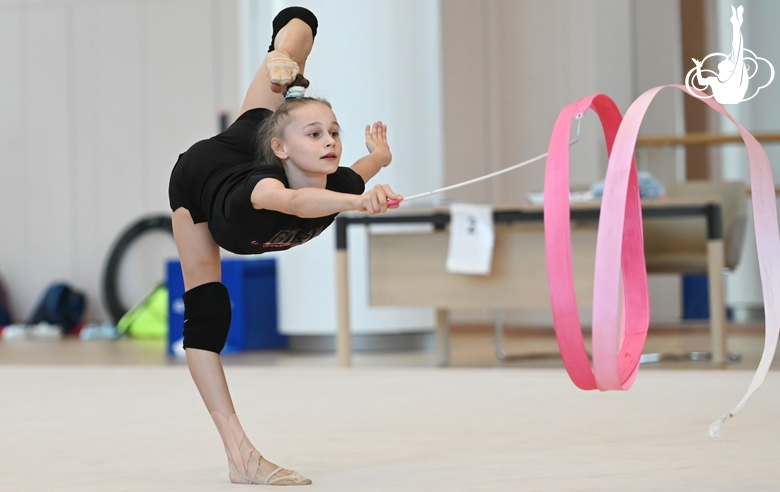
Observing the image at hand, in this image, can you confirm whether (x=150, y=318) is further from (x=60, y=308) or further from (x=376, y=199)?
Result: (x=376, y=199)

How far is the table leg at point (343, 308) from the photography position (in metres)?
4.38

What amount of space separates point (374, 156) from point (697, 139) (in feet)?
16.7

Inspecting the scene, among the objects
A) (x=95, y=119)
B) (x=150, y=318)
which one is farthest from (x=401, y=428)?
(x=95, y=119)

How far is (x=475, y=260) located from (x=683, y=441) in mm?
1815

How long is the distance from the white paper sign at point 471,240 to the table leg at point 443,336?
23.3 inches

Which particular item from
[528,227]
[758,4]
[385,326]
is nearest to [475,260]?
[528,227]

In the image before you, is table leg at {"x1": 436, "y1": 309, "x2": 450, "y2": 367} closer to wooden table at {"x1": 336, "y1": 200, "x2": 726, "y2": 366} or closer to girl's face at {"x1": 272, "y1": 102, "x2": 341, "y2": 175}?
wooden table at {"x1": 336, "y1": 200, "x2": 726, "y2": 366}

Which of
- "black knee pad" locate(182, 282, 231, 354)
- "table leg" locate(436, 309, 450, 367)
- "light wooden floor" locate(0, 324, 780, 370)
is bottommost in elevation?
"light wooden floor" locate(0, 324, 780, 370)

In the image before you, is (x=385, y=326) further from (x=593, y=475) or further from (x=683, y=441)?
(x=593, y=475)

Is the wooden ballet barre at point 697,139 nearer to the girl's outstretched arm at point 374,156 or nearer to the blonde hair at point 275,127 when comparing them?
the girl's outstretched arm at point 374,156

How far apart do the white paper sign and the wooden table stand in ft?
0.21

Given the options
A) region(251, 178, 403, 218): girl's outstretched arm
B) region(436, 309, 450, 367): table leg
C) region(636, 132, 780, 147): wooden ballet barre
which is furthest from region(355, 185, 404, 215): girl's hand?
region(636, 132, 780, 147): wooden ballet barre

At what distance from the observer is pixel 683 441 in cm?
251

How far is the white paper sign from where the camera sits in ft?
13.8
